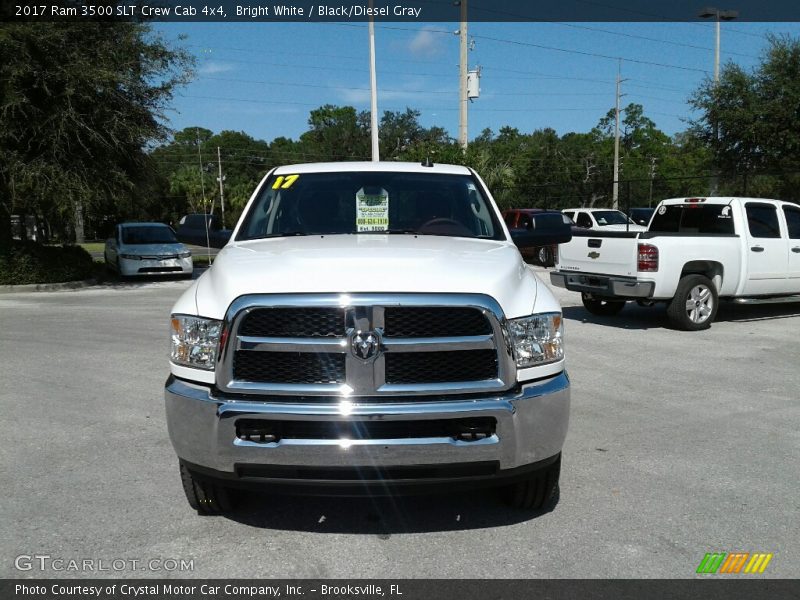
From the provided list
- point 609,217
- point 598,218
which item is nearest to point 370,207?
point 598,218

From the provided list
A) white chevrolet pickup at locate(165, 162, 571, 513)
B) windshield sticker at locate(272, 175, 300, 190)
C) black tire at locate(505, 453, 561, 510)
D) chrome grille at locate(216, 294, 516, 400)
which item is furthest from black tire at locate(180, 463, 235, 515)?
windshield sticker at locate(272, 175, 300, 190)

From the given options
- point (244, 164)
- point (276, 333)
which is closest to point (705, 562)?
point (276, 333)

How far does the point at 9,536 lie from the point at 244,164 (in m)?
113

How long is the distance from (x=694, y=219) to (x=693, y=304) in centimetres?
162

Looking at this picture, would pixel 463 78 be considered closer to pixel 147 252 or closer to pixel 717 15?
pixel 717 15

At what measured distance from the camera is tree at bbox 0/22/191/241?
16375mm

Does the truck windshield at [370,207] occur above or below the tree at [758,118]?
below

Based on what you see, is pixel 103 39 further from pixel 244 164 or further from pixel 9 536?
pixel 244 164

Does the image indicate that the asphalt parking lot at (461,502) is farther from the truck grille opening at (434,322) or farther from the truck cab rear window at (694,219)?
the truck cab rear window at (694,219)

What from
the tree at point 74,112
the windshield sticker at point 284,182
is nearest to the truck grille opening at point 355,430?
the windshield sticker at point 284,182

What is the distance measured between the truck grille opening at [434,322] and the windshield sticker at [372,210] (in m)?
1.53

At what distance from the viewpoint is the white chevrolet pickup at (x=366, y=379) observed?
328 centimetres

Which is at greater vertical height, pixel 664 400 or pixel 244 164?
pixel 244 164

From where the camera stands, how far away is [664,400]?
260 inches
